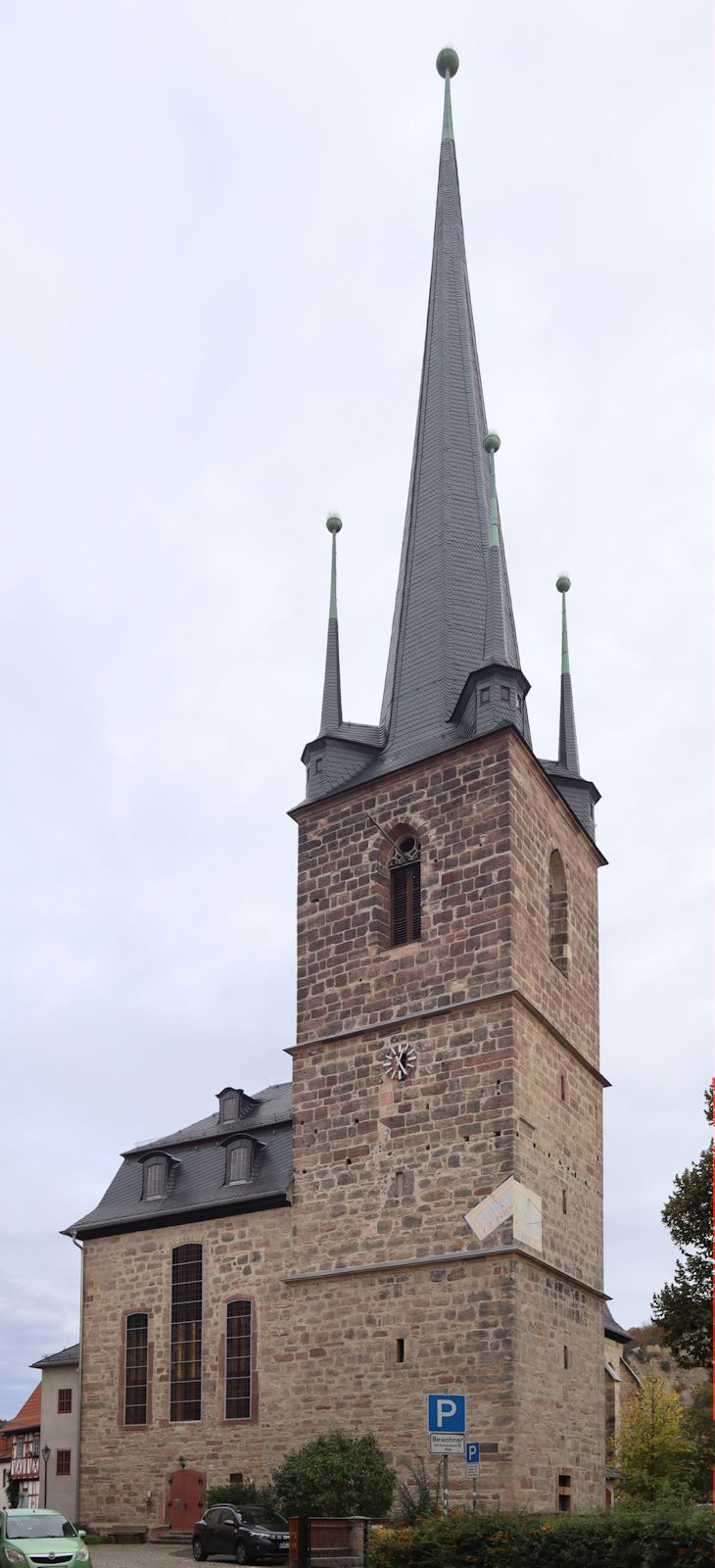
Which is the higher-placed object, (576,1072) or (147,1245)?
(576,1072)

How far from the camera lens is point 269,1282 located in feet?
86.6

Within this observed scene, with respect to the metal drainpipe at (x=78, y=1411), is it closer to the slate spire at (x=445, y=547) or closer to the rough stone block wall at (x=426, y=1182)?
the rough stone block wall at (x=426, y=1182)

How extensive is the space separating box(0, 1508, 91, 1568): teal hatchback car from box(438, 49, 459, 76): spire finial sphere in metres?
32.8

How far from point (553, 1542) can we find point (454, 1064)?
846 centimetres

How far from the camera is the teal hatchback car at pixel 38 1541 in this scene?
17906 millimetres

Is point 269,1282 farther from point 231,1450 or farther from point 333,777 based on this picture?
point 333,777

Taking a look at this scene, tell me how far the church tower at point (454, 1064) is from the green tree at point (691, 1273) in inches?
185

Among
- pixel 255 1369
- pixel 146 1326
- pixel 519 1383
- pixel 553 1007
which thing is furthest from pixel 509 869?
pixel 146 1326

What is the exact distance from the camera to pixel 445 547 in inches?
1191

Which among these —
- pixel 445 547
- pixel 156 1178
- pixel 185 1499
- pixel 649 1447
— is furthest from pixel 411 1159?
pixel 649 1447

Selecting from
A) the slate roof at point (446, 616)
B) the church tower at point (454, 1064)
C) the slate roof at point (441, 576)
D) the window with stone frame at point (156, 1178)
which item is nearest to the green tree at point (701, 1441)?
the church tower at point (454, 1064)

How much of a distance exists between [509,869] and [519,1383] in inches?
306

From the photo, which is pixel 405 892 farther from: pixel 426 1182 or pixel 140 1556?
pixel 140 1556

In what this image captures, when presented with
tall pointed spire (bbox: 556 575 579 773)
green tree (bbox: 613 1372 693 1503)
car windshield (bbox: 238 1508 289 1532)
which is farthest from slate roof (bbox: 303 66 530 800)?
green tree (bbox: 613 1372 693 1503)
